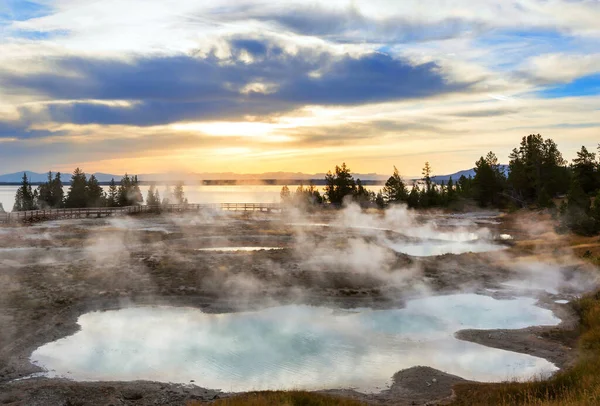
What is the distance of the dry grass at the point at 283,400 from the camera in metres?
11.5

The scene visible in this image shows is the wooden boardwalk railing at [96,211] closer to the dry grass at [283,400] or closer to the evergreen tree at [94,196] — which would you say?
the evergreen tree at [94,196]

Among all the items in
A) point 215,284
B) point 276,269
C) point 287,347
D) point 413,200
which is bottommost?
point 287,347

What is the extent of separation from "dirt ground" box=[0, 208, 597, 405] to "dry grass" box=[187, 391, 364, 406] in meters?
1.21

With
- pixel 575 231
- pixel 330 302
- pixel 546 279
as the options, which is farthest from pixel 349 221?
pixel 330 302

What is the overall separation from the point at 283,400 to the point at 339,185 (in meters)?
86.6

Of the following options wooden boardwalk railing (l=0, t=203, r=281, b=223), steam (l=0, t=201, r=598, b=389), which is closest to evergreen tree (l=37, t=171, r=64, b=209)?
wooden boardwalk railing (l=0, t=203, r=281, b=223)

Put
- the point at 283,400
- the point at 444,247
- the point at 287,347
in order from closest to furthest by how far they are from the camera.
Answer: the point at 283,400 < the point at 287,347 < the point at 444,247

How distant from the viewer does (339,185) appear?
97.8 m

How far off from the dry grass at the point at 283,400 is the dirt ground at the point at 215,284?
1.21 m

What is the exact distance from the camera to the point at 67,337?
735 inches

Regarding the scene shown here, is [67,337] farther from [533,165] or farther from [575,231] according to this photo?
[533,165]

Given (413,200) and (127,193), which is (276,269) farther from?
(127,193)

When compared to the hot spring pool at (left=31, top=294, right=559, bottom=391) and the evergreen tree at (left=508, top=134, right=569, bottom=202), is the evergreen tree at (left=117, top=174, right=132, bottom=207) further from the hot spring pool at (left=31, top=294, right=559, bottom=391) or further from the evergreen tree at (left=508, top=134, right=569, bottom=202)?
the hot spring pool at (left=31, top=294, right=559, bottom=391)

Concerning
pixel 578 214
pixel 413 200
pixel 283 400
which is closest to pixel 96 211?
pixel 413 200
